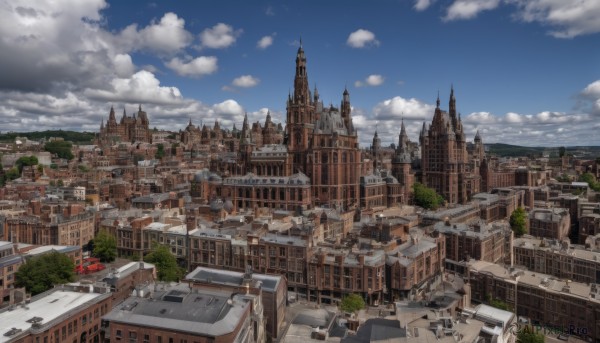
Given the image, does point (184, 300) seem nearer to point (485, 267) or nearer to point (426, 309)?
point (426, 309)

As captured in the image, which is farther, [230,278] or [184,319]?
[230,278]

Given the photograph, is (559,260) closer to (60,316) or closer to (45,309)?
(60,316)

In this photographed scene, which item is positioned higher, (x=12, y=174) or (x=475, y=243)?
(x=12, y=174)

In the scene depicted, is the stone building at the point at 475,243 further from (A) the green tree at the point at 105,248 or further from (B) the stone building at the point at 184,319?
(A) the green tree at the point at 105,248

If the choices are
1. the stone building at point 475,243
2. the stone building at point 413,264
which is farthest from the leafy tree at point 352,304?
the stone building at point 475,243

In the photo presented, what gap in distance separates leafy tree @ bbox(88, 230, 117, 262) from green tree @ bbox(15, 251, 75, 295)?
18.5 m

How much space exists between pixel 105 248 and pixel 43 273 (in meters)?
21.1

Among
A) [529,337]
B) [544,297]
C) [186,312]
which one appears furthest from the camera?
[544,297]

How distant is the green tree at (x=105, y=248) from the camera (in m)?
83.8

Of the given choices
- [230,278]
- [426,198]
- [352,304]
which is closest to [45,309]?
[230,278]

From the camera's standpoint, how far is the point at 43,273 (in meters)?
63.2

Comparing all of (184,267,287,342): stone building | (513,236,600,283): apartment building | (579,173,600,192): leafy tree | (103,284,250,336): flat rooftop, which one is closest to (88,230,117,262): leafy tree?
(184,267,287,342): stone building

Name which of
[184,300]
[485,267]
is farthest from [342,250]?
[184,300]

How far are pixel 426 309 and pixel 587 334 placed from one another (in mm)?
29412
